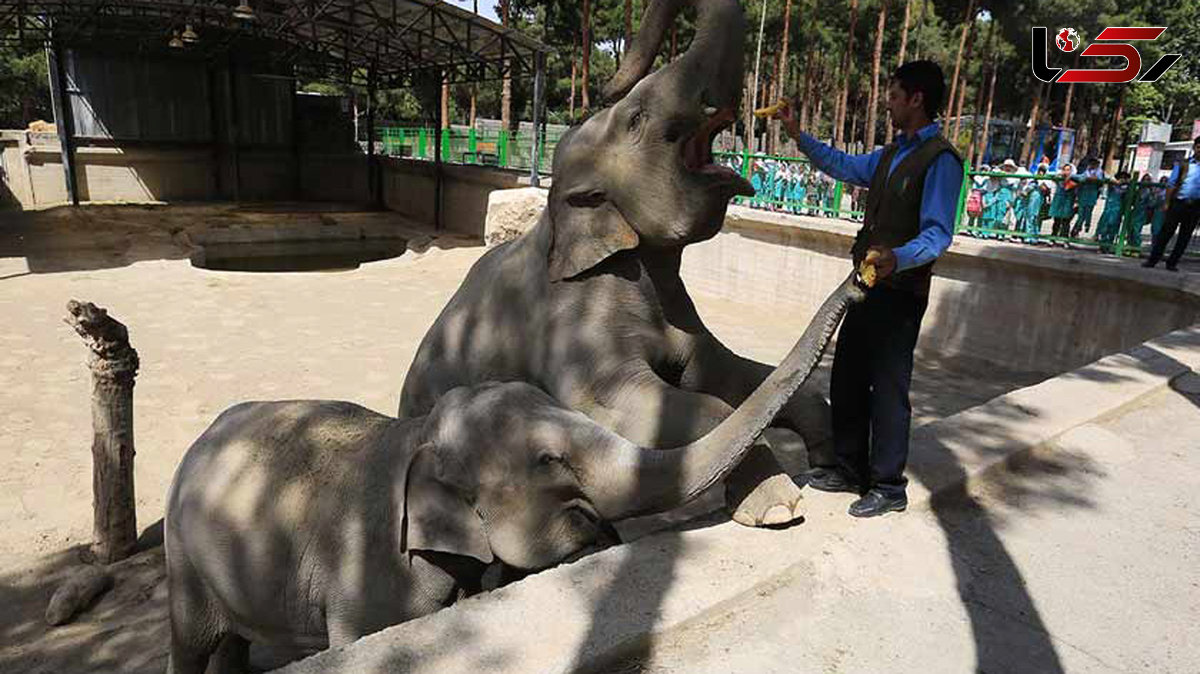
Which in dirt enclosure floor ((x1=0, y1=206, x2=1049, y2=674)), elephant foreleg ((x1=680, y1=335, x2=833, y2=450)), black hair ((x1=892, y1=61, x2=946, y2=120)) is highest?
black hair ((x1=892, y1=61, x2=946, y2=120))

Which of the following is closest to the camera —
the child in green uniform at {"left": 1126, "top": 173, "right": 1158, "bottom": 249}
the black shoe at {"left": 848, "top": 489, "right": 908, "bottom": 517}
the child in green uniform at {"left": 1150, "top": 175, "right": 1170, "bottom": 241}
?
the black shoe at {"left": 848, "top": 489, "right": 908, "bottom": 517}

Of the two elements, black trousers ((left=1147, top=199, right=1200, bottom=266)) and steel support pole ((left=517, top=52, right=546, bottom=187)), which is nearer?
black trousers ((left=1147, top=199, right=1200, bottom=266))

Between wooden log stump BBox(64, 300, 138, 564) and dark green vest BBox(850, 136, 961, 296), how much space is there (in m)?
4.11

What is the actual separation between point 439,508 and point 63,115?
22244 millimetres

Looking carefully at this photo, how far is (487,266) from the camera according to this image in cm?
329

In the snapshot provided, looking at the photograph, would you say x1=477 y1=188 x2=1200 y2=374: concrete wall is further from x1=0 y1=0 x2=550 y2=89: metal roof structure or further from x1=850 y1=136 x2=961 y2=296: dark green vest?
x1=0 y1=0 x2=550 y2=89: metal roof structure

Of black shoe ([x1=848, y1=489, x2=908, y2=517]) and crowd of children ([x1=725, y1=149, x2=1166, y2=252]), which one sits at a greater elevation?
crowd of children ([x1=725, y1=149, x2=1166, y2=252])

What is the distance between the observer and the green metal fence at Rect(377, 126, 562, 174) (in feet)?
59.7

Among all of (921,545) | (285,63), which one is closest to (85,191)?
(285,63)

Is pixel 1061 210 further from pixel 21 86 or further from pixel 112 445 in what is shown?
pixel 21 86

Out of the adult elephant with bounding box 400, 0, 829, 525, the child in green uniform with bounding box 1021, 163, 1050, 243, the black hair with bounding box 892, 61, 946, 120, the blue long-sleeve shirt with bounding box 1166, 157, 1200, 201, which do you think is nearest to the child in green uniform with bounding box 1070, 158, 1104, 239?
the child in green uniform with bounding box 1021, 163, 1050, 243

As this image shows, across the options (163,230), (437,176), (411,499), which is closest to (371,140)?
(437,176)

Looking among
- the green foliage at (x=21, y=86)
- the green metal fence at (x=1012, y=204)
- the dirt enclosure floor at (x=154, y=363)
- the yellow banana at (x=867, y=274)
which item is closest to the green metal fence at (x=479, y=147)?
the dirt enclosure floor at (x=154, y=363)

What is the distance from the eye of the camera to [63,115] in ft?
65.4
